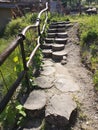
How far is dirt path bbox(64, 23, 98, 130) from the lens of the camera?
3.60 meters

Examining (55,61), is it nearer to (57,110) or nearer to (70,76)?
(70,76)

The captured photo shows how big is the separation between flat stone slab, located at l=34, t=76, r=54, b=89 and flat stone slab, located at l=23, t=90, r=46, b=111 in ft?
1.10

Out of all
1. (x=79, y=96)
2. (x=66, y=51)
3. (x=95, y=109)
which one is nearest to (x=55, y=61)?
(x=66, y=51)

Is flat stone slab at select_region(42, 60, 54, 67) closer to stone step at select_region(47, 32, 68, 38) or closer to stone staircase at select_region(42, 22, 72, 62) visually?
stone staircase at select_region(42, 22, 72, 62)

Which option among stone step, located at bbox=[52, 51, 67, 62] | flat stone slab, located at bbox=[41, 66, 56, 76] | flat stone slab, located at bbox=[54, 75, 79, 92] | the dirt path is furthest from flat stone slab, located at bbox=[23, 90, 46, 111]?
stone step, located at bbox=[52, 51, 67, 62]

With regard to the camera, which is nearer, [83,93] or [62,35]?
[83,93]

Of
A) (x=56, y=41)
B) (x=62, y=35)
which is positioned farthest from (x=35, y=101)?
(x=62, y=35)

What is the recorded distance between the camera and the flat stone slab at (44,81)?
4572mm

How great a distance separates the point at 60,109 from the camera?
3.59m

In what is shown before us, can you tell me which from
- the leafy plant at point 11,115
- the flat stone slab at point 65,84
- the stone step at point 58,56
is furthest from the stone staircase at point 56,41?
the leafy plant at point 11,115

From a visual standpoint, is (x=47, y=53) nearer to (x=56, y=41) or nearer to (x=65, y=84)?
(x=56, y=41)

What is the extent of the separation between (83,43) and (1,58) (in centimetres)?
450

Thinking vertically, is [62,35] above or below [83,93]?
above

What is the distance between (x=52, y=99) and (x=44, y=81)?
0.87 metres
